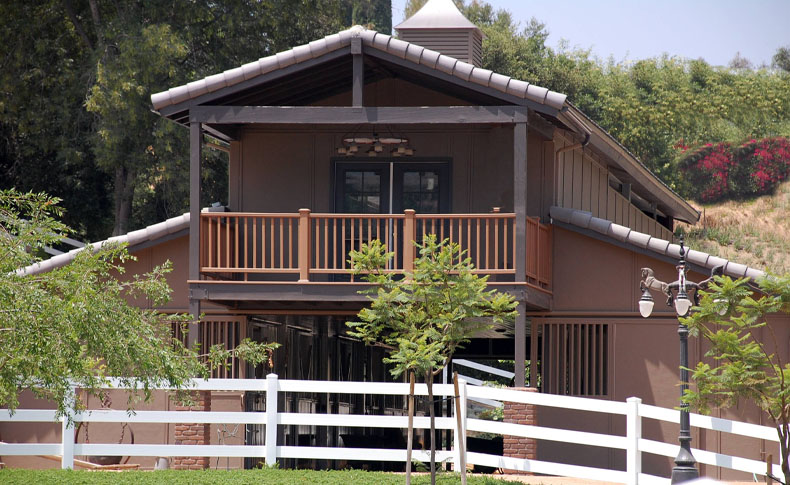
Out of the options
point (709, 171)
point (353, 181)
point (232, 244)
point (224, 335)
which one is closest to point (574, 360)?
point (353, 181)

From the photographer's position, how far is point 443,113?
1538 centimetres

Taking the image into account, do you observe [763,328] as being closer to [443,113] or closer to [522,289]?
[522,289]

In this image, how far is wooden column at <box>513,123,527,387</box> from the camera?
1505cm

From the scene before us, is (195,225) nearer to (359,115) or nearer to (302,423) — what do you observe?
(359,115)

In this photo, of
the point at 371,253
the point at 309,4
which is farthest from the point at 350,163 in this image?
the point at 309,4

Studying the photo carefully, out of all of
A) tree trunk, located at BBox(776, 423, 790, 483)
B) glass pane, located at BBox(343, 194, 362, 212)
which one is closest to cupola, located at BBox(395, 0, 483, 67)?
glass pane, located at BBox(343, 194, 362, 212)

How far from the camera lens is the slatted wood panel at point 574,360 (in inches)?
643

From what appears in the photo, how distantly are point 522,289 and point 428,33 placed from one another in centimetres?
646

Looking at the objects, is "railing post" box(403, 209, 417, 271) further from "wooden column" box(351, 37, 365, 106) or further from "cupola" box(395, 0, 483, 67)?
"cupola" box(395, 0, 483, 67)

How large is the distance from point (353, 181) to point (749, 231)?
29.8 m

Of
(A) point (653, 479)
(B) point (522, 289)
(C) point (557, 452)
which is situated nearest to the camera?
(A) point (653, 479)

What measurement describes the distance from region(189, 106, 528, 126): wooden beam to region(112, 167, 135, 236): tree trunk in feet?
47.5

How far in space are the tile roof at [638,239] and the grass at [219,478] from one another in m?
4.66

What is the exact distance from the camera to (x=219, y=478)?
12.9m
